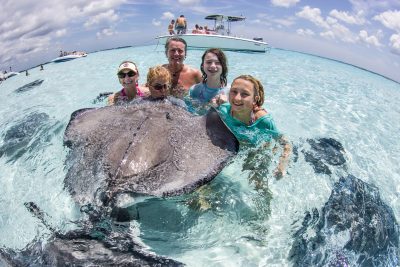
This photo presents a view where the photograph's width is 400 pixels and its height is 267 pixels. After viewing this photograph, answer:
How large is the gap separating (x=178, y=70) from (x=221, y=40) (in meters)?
20.5

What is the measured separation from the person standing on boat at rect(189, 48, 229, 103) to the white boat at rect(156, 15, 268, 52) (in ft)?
64.6

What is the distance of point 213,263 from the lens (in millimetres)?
3707

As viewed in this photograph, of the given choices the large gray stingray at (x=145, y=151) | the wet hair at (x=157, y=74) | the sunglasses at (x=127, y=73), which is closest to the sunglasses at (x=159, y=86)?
the wet hair at (x=157, y=74)

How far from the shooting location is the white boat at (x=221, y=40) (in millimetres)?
25370

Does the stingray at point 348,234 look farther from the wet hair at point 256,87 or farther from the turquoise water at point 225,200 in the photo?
the wet hair at point 256,87

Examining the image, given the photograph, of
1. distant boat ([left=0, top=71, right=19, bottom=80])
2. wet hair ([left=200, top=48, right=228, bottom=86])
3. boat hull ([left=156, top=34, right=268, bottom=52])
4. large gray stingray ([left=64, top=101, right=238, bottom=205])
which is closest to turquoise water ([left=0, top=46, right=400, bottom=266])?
large gray stingray ([left=64, top=101, right=238, bottom=205])

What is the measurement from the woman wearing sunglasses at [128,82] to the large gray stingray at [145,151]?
1947 millimetres

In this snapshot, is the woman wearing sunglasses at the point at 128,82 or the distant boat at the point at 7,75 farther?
the distant boat at the point at 7,75

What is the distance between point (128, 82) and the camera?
601 cm

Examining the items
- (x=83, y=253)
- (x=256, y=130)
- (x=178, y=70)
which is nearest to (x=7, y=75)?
(x=178, y=70)

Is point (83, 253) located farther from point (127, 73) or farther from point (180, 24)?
point (180, 24)

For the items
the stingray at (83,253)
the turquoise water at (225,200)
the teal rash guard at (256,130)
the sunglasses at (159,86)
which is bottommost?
the turquoise water at (225,200)

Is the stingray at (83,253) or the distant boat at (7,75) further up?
the stingray at (83,253)

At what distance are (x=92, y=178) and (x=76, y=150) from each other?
0.73m
